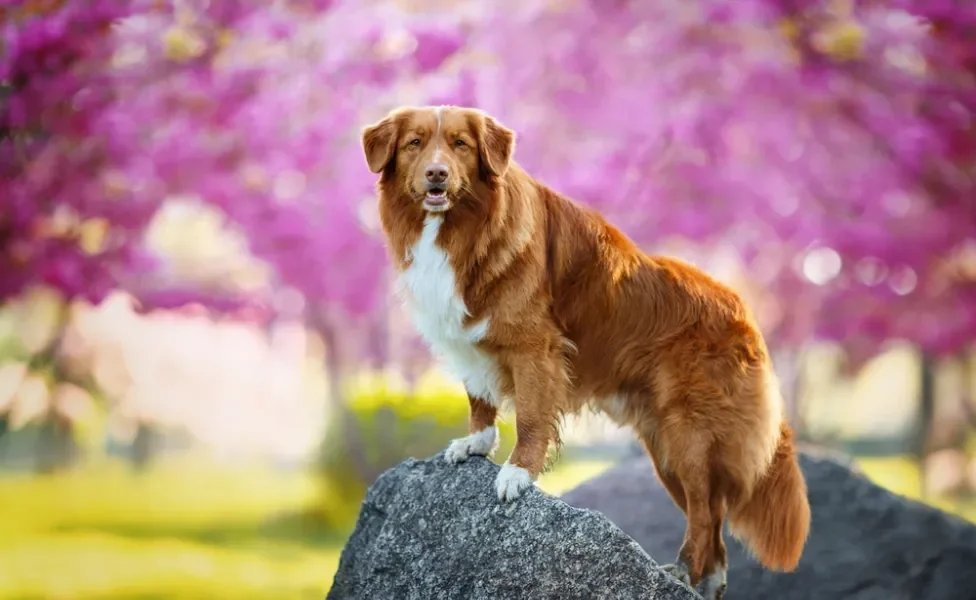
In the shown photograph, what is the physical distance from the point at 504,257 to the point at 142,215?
343 centimetres

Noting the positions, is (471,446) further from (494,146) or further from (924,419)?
(924,419)

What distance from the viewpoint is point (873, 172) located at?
6.25 metres

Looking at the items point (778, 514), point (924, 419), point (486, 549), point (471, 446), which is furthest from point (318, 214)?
point (924, 419)

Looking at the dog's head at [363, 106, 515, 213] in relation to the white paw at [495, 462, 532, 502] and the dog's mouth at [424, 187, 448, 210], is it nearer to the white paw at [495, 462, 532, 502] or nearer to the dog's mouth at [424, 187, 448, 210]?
the dog's mouth at [424, 187, 448, 210]

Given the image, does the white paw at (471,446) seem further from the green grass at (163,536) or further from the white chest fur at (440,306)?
the green grass at (163,536)

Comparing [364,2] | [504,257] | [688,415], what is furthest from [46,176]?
[688,415]

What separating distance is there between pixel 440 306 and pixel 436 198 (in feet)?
1.19

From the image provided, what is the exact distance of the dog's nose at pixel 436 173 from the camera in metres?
3.06

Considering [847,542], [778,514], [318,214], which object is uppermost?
[318,214]

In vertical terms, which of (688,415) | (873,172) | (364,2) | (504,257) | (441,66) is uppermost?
(364,2)

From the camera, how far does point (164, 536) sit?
609 centimetres

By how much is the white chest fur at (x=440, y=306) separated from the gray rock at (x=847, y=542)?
179cm

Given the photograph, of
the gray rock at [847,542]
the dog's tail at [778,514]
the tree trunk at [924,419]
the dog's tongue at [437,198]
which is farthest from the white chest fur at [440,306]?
the tree trunk at [924,419]

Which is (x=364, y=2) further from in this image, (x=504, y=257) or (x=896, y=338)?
(x=896, y=338)
